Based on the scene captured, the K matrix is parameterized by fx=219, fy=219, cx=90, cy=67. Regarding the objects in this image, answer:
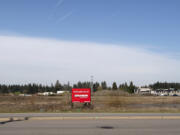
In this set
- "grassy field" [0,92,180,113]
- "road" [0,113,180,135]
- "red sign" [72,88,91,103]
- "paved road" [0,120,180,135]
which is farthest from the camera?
"red sign" [72,88,91,103]

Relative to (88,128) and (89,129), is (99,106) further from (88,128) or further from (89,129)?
(89,129)

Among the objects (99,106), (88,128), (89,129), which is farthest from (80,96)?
(89,129)

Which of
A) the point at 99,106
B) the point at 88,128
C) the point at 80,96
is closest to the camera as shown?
the point at 88,128

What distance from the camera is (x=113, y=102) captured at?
23.5m

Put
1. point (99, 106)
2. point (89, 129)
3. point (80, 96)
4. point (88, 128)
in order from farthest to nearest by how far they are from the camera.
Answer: point (99, 106), point (80, 96), point (88, 128), point (89, 129)

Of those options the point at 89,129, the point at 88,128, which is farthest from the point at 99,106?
the point at 89,129

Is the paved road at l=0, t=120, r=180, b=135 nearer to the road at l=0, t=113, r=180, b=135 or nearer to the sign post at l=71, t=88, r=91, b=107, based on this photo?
the road at l=0, t=113, r=180, b=135

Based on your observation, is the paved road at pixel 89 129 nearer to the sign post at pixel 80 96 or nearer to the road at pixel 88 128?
the road at pixel 88 128

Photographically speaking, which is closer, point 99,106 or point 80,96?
point 80,96

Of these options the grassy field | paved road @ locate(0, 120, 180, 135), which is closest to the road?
paved road @ locate(0, 120, 180, 135)

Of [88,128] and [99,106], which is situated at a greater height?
[88,128]

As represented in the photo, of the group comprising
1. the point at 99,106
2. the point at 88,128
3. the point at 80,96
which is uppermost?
the point at 80,96

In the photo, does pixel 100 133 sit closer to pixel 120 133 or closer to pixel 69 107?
pixel 120 133

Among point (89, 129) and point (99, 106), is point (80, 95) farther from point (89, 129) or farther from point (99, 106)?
point (89, 129)
